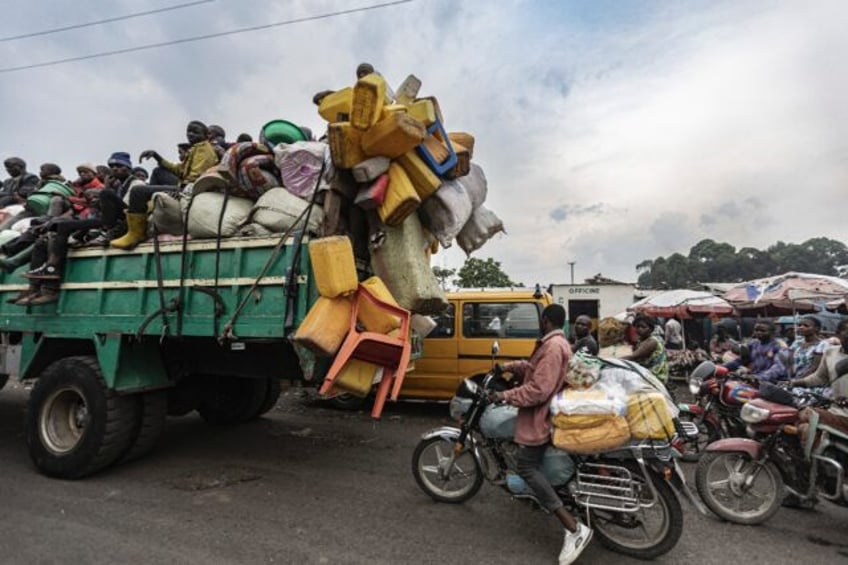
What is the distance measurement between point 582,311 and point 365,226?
16146 mm

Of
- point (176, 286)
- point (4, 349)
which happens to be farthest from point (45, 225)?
point (176, 286)

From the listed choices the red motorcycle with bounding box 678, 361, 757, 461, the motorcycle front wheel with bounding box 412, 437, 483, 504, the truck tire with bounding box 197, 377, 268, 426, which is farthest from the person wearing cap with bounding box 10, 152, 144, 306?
the red motorcycle with bounding box 678, 361, 757, 461

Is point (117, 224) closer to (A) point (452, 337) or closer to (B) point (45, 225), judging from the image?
(B) point (45, 225)

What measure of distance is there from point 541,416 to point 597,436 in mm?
359

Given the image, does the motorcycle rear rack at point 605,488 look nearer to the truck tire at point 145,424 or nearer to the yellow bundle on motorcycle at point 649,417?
the yellow bundle on motorcycle at point 649,417

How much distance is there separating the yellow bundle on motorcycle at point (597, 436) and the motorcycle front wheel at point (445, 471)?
960mm

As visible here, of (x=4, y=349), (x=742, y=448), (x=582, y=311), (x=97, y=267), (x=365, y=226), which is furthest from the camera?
(x=582, y=311)

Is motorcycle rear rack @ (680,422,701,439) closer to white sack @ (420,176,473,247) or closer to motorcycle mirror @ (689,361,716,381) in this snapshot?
motorcycle mirror @ (689,361,716,381)

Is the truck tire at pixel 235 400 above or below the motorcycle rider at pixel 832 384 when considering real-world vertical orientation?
below

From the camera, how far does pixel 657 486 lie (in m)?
2.95

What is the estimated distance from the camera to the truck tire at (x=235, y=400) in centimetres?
598

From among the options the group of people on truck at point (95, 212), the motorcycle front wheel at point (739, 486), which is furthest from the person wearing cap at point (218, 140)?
the motorcycle front wheel at point (739, 486)

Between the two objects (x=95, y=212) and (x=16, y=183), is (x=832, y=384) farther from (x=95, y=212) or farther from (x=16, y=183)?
(x=16, y=183)

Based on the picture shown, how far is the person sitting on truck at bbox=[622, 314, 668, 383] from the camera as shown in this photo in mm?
4973
